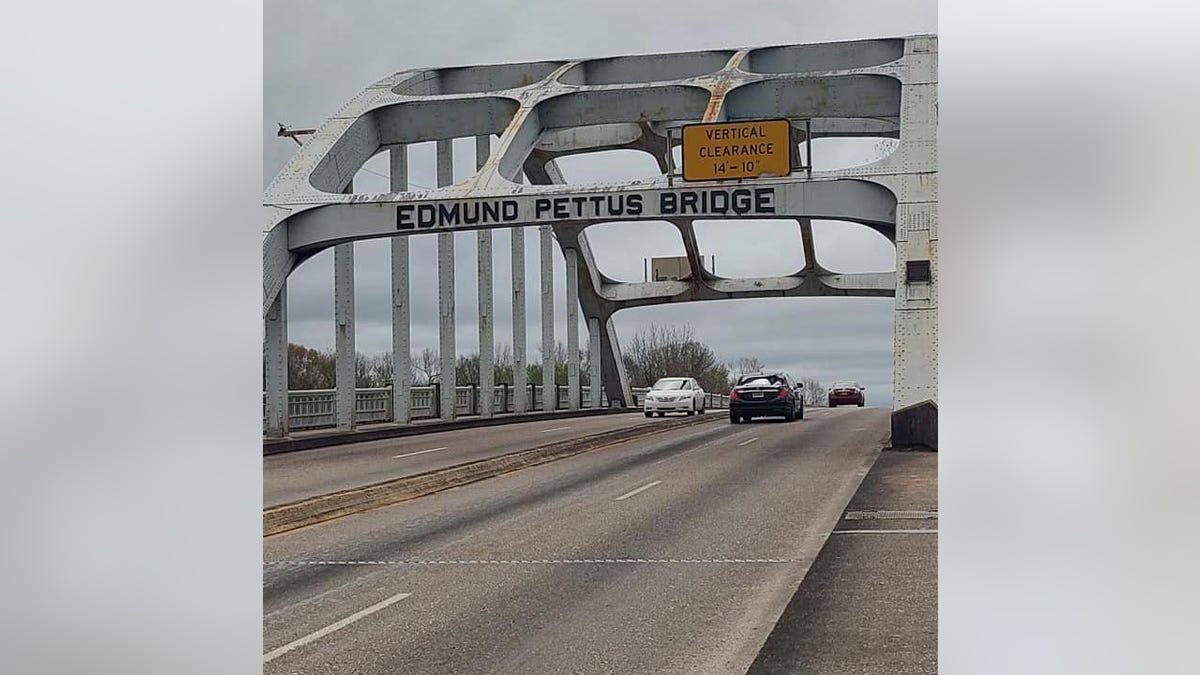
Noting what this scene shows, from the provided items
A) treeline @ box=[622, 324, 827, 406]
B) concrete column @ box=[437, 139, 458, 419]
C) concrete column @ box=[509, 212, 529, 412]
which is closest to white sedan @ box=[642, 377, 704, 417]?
treeline @ box=[622, 324, 827, 406]

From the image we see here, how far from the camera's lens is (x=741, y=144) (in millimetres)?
4246

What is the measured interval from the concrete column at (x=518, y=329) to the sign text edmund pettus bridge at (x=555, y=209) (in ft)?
2.07

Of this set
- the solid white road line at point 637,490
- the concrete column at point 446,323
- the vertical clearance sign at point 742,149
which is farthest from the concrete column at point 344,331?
the vertical clearance sign at point 742,149

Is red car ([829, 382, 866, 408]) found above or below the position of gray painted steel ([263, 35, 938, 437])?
below

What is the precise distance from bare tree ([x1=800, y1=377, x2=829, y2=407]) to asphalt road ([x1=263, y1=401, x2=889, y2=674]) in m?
0.07

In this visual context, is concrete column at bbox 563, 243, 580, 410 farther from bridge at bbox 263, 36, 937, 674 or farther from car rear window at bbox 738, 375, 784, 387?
car rear window at bbox 738, 375, 784, 387

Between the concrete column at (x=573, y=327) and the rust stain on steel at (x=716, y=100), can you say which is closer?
the rust stain on steel at (x=716, y=100)

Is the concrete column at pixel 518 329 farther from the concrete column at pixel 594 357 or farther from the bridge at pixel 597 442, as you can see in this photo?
the concrete column at pixel 594 357

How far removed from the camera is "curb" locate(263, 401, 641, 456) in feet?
16.5

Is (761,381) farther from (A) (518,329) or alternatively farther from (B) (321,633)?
(B) (321,633)

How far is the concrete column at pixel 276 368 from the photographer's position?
5.03 meters

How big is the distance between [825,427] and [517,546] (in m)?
1.21
